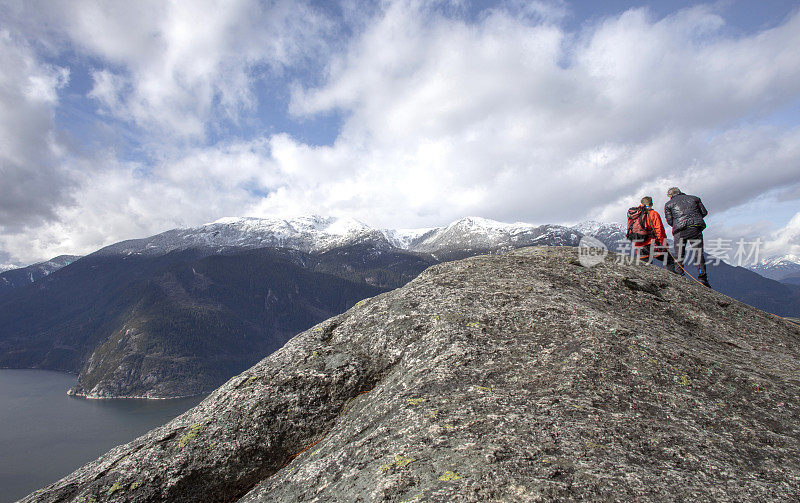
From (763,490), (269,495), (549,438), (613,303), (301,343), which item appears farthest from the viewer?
(613,303)

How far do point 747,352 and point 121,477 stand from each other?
16316mm

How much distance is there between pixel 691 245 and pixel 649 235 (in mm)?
2220

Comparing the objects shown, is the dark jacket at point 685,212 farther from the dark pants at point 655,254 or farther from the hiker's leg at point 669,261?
the dark pants at point 655,254

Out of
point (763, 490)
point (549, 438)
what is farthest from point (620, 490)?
point (763, 490)

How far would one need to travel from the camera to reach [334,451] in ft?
22.2

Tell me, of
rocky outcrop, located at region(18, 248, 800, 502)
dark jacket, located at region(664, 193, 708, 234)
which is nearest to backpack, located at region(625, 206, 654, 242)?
dark jacket, located at region(664, 193, 708, 234)

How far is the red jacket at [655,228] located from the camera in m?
17.7

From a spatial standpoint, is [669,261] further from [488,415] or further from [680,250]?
[488,415]

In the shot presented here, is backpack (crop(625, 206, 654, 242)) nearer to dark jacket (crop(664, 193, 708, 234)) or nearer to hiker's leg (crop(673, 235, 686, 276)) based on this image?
dark jacket (crop(664, 193, 708, 234))

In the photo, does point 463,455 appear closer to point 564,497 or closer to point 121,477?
point 564,497

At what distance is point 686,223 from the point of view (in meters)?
17.8

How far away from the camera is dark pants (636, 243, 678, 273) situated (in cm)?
1769

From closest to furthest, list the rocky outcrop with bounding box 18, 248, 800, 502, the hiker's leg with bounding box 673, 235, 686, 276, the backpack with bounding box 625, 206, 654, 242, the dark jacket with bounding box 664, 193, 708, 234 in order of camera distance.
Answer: the rocky outcrop with bounding box 18, 248, 800, 502 < the dark jacket with bounding box 664, 193, 708, 234 < the backpack with bounding box 625, 206, 654, 242 < the hiker's leg with bounding box 673, 235, 686, 276

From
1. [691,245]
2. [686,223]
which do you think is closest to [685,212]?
[686,223]
